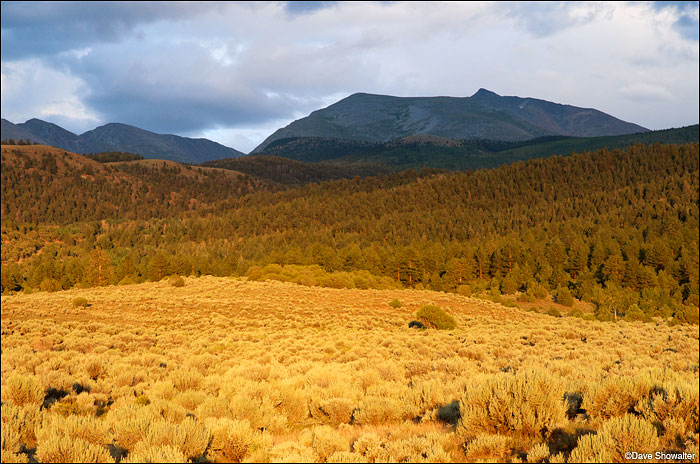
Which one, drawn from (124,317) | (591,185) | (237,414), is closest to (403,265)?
(124,317)

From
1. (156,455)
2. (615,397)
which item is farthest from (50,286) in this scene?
(615,397)

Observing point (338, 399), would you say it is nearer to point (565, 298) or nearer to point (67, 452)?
point (67, 452)

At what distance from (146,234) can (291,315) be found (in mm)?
187421

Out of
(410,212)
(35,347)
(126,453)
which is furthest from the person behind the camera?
(410,212)

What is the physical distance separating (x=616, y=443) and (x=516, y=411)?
58.7 inches

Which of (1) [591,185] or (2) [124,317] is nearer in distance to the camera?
(2) [124,317]

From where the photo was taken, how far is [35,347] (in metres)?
17.0

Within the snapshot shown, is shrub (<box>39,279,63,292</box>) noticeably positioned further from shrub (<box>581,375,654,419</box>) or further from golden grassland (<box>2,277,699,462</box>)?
shrub (<box>581,375,654,419</box>)

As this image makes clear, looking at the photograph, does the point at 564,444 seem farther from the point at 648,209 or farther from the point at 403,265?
the point at 648,209

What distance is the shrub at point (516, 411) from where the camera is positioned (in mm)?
6691

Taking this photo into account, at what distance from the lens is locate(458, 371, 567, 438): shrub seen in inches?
263

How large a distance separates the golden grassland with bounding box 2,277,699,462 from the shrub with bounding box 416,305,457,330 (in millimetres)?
5699

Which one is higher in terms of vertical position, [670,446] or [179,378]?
[670,446]

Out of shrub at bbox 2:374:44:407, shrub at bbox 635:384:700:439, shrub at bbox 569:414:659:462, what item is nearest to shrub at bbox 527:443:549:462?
shrub at bbox 569:414:659:462
